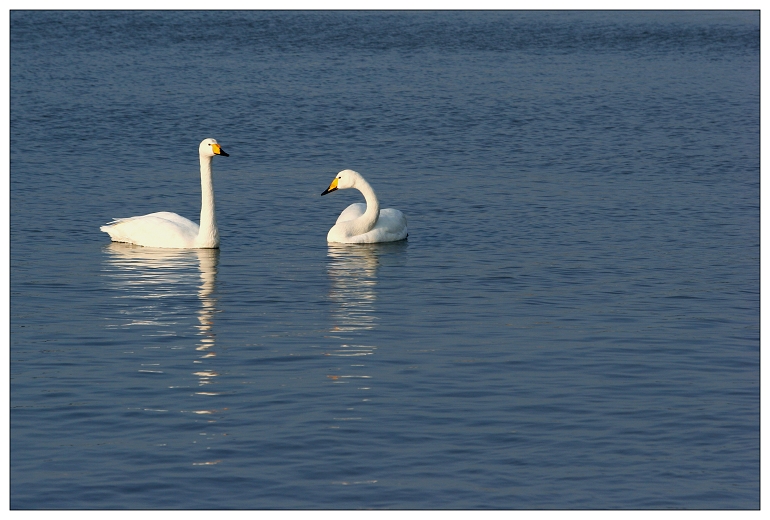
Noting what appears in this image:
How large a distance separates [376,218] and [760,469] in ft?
33.5

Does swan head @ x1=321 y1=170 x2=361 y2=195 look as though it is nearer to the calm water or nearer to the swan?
the swan

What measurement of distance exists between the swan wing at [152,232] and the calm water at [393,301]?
282 millimetres

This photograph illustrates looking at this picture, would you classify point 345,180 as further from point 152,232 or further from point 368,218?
point 152,232

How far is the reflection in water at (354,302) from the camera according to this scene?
468 inches

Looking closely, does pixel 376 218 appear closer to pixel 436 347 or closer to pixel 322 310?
pixel 322 310

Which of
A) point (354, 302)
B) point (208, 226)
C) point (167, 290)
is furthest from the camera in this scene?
point (208, 226)

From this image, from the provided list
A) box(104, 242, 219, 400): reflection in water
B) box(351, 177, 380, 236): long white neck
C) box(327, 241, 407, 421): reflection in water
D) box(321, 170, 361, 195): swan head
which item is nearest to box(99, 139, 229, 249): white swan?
box(104, 242, 219, 400): reflection in water

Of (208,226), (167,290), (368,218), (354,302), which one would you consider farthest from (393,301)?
(368,218)

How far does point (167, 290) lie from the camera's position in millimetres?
15555

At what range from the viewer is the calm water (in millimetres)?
9469

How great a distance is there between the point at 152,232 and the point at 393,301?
462cm

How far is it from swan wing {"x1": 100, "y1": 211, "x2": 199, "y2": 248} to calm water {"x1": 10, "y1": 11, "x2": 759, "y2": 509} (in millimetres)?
282

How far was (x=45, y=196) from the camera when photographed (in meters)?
22.0

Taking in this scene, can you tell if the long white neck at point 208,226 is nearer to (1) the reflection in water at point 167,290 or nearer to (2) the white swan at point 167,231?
(2) the white swan at point 167,231
